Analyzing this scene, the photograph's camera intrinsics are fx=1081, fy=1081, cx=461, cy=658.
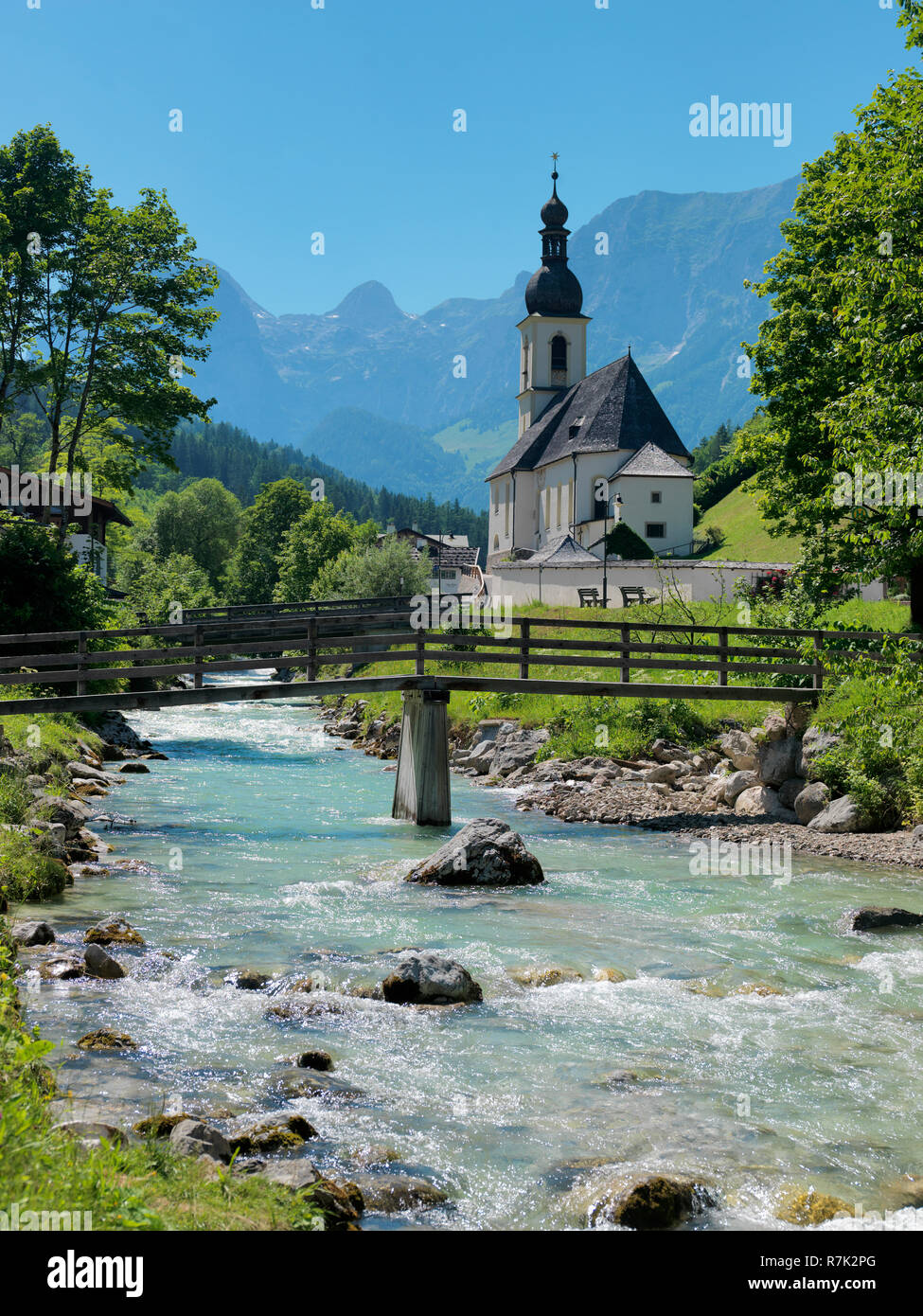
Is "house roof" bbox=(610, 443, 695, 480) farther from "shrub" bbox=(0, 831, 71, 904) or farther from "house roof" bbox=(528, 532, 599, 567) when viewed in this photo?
"shrub" bbox=(0, 831, 71, 904)

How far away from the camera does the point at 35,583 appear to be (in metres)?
28.1

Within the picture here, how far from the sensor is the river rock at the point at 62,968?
938 centimetres

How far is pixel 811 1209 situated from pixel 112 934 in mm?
7207

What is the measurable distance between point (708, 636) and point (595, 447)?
49.1m

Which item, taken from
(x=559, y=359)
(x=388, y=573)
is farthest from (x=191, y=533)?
(x=388, y=573)

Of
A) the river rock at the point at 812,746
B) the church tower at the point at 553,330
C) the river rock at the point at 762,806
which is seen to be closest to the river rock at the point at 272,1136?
the river rock at the point at 762,806

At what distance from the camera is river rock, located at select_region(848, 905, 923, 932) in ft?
39.6

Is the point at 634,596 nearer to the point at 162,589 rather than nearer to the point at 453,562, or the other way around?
the point at 162,589

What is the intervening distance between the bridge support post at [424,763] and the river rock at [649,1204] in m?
13.3

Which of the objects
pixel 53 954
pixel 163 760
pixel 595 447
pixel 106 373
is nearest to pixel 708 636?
pixel 163 760

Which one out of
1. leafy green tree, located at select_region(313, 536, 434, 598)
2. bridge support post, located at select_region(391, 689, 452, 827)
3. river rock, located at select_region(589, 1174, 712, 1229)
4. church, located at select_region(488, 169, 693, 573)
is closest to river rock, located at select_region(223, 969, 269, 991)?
river rock, located at select_region(589, 1174, 712, 1229)

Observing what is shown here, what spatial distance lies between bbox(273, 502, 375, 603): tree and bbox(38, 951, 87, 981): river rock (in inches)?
2744

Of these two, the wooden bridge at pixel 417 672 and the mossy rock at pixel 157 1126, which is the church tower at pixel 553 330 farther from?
the mossy rock at pixel 157 1126

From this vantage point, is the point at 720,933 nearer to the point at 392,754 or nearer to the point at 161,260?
the point at 392,754
